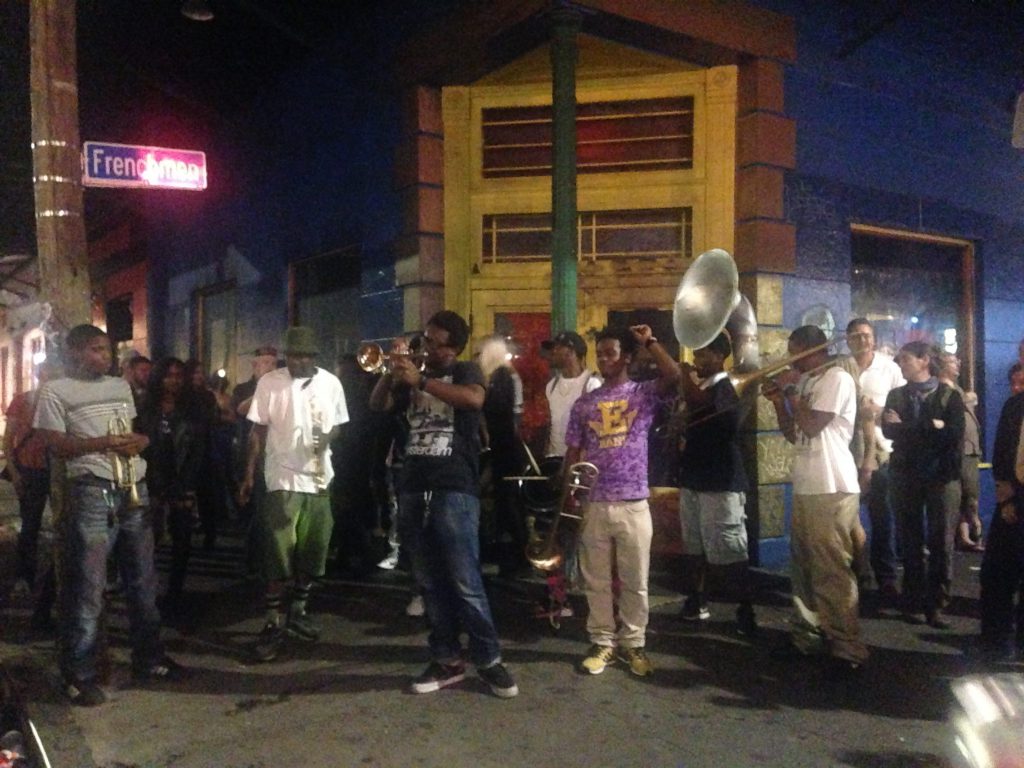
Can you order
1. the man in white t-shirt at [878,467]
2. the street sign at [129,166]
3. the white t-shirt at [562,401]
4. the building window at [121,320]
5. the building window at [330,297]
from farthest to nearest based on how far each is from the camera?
1. the building window at [121,320]
2. the building window at [330,297]
3. the man in white t-shirt at [878,467]
4. the street sign at [129,166]
5. the white t-shirt at [562,401]

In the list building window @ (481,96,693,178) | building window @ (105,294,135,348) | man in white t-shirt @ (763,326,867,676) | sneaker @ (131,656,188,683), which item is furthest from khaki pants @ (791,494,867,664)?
building window @ (105,294,135,348)

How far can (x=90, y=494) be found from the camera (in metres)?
4.25

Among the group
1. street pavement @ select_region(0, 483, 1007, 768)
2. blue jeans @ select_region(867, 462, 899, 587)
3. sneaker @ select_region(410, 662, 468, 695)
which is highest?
blue jeans @ select_region(867, 462, 899, 587)

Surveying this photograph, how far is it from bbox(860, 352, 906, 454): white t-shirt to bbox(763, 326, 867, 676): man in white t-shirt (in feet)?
7.40

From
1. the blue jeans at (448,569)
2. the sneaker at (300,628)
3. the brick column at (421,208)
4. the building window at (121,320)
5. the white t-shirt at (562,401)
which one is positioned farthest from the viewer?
the building window at (121,320)

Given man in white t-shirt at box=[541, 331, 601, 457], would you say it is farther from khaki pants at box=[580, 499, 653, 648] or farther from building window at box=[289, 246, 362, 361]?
building window at box=[289, 246, 362, 361]

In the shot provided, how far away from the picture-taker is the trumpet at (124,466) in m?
4.29

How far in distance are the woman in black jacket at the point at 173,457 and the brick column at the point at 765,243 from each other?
14.5ft

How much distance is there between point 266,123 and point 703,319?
7.33 metres

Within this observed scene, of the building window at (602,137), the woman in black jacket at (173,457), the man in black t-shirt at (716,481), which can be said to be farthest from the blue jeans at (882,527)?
the woman in black jacket at (173,457)

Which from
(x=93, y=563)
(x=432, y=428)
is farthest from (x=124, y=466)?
(x=432, y=428)

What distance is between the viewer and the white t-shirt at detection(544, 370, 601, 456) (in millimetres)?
5695

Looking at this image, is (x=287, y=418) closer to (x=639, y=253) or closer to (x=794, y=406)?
(x=794, y=406)

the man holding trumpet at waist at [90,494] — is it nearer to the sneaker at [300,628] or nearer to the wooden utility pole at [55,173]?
the wooden utility pole at [55,173]
